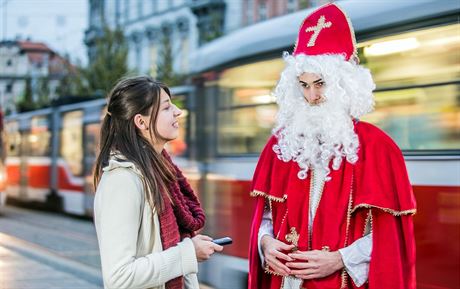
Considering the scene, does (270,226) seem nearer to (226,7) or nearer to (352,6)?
(352,6)

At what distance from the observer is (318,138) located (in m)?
3.40

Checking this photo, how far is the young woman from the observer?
274 centimetres

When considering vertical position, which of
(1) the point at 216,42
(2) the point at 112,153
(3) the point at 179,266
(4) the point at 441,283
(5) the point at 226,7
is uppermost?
(5) the point at 226,7

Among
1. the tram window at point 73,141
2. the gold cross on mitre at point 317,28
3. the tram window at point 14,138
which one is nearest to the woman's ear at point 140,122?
the gold cross on mitre at point 317,28

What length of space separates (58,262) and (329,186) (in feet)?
24.6

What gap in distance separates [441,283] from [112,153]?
135 inches

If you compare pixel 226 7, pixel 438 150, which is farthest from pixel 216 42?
pixel 226 7

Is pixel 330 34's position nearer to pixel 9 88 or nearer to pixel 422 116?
pixel 422 116

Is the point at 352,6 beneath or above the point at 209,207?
above

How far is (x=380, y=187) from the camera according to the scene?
122 inches

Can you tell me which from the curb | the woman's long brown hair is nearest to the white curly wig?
the woman's long brown hair

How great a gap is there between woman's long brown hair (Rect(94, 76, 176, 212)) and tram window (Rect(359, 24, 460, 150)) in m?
3.24

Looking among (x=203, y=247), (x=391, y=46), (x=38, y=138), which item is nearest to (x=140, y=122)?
(x=203, y=247)

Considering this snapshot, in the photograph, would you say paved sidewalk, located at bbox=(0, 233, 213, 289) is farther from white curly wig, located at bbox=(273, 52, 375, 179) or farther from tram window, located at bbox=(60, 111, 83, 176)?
tram window, located at bbox=(60, 111, 83, 176)
